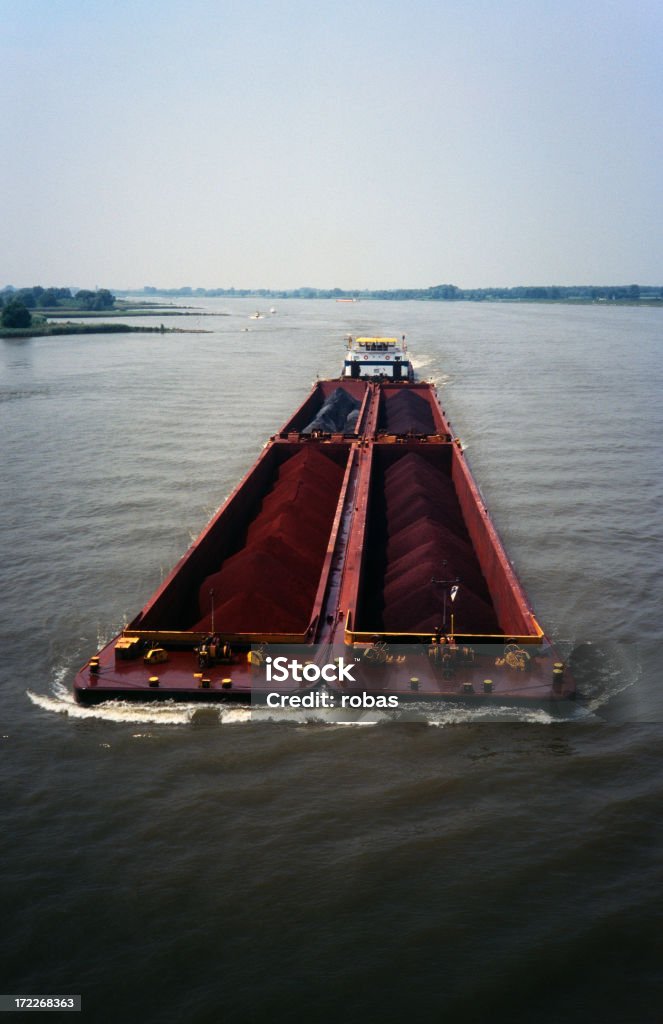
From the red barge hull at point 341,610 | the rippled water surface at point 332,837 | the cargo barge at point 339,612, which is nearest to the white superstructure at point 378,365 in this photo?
the cargo barge at point 339,612

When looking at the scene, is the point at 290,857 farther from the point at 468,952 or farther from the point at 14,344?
the point at 14,344

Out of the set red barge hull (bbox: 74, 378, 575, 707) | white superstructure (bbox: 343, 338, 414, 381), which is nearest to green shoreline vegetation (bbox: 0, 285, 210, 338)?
white superstructure (bbox: 343, 338, 414, 381)

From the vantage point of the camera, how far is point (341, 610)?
38.0ft

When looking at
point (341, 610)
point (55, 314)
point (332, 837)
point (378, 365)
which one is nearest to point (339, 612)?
point (341, 610)

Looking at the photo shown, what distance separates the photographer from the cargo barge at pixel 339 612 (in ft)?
33.1

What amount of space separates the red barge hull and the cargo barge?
0.08 feet

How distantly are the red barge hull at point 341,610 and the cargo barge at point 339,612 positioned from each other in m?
0.02

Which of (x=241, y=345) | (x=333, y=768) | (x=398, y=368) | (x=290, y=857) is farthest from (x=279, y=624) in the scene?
(x=241, y=345)

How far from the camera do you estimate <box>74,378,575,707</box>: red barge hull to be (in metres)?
10.1

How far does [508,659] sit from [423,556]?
11.0 feet

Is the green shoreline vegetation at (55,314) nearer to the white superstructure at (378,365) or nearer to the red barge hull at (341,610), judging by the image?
the white superstructure at (378,365)

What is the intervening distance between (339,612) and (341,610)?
39 millimetres

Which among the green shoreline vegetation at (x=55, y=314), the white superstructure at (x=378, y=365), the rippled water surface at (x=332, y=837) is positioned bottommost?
the rippled water surface at (x=332, y=837)

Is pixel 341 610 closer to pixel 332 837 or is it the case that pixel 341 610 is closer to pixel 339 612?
pixel 339 612
